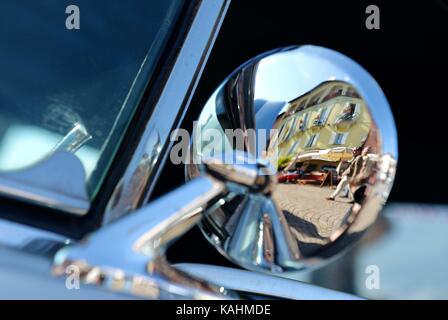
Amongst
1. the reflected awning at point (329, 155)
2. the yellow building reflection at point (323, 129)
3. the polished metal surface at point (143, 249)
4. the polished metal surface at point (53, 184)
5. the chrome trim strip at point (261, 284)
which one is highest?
the yellow building reflection at point (323, 129)

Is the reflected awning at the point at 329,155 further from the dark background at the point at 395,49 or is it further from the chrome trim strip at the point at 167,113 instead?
the dark background at the point at 395,49

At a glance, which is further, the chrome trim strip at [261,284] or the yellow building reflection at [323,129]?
the chrome trim strip at [261,284]

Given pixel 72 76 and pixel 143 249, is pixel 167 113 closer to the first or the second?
pixel 72 76

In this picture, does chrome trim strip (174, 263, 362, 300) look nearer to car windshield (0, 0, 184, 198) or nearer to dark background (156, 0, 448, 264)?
car windshield (0, 0, 184, 198)

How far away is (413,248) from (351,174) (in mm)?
1030

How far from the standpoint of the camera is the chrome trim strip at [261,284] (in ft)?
3.51

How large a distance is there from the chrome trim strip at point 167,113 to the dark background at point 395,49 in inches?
11.2

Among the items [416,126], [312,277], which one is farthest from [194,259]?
[416,126]

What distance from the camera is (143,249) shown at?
685 millimetres

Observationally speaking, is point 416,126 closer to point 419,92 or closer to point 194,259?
point 419,92

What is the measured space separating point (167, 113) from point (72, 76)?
16 cm

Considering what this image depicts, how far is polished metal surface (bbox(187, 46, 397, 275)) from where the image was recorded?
84 centimetres

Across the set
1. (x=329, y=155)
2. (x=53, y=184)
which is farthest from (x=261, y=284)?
(x=53, y=184)

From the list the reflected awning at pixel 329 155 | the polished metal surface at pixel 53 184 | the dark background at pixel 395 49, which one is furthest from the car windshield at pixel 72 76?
the dark background at pixel 395 49
